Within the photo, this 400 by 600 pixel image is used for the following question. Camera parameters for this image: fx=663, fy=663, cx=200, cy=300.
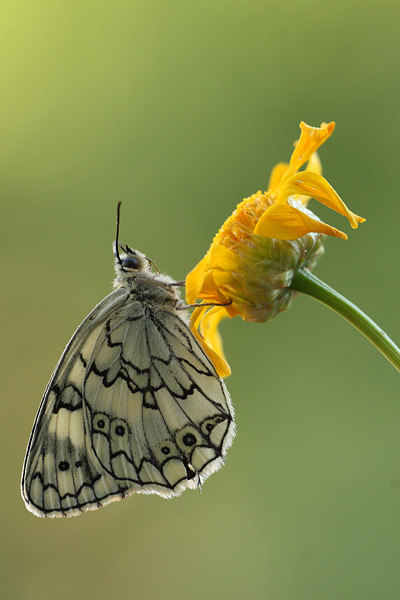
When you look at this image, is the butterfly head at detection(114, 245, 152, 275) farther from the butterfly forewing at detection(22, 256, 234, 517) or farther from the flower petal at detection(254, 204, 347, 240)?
the flower petal at detection(254, 204, 347, 240)

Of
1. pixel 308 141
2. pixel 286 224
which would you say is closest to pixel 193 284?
pixel 286 224

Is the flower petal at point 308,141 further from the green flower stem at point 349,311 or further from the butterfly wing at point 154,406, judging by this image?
the butterfly wing at point 154,406

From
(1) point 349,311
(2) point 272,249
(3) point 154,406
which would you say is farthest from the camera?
(3) point 154,406

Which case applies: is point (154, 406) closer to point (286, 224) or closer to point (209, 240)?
point (286, 224)

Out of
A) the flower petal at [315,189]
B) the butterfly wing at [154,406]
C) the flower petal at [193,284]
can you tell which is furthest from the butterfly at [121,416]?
the flower petal at [315,189]

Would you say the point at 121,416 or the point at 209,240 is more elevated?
the point at 209,240

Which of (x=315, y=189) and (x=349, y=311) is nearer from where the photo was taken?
(x=349, y=311)
